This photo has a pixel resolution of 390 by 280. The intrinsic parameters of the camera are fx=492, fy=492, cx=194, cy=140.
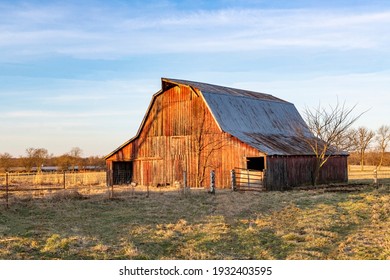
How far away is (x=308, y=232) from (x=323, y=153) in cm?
2014

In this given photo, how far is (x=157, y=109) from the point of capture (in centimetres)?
3459

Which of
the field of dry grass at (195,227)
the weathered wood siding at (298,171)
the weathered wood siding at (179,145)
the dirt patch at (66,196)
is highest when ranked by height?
the weathered wood siding at (179,145)

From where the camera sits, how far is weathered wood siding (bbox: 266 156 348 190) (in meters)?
29.6

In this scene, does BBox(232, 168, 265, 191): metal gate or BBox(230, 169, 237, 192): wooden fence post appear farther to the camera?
BBox(232, 168, 265, 191): metal gate

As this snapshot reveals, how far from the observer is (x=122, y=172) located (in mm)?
36250

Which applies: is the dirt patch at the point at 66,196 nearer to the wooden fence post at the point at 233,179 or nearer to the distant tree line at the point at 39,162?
the wooden fence post at the point at 233,179

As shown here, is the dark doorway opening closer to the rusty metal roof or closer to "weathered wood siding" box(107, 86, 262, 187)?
"weathered wood siding" box(107, 86, 262, 187)

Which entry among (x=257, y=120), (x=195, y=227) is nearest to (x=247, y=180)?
(x=257, y=120)

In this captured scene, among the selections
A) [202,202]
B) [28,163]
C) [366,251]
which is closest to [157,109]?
[202,202]

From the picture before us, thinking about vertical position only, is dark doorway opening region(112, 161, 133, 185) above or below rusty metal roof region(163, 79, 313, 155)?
below

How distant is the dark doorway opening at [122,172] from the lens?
1410 inches

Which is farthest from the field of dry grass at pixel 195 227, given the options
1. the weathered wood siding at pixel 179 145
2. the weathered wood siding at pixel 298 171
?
the weathered wood siding at pixel 179 145

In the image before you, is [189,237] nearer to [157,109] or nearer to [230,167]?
[230,167]

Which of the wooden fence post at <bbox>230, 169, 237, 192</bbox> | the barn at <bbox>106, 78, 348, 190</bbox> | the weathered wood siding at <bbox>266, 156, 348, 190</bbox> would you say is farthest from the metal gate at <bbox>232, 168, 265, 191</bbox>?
the weathered wood siding at <bbox>266, 156, 348, 190</bbox>
